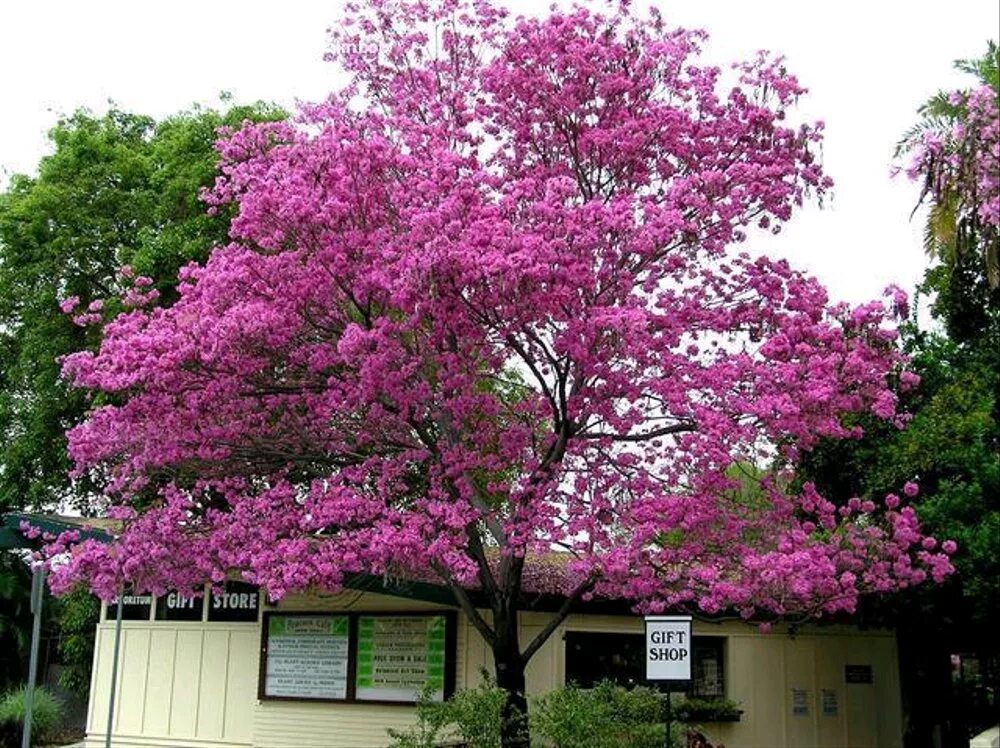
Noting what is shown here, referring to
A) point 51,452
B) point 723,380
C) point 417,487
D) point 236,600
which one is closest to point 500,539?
point 417,487

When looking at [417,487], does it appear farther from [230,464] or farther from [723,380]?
[723,380]

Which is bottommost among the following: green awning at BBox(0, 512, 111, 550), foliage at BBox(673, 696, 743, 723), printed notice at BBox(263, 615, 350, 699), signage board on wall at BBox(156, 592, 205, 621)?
foliage at BBox(673, 696, 743, 723)

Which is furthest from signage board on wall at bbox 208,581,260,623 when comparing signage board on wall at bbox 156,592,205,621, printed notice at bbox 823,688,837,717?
printed notice at bbox 823,688,837,717

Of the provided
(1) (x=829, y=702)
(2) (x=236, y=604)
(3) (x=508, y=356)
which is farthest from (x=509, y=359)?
(1) (x=829, y=702)

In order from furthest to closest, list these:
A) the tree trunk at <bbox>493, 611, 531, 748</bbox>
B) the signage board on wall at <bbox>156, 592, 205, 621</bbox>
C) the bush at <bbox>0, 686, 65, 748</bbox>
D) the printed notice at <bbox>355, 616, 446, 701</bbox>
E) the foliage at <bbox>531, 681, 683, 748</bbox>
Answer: the bush at <bbox>0, 686, 65, 748</bbox>
the signage board on wall at <bbox>156, 592, 205, 621</bbox>
the printed notice at <bbox>355, 616, 446, 701</bbox>
the tree trunk at <bbox>493, 611, 531, 748</bbox>
the foliage at <bbox>531, 681, 683, 748</bbox>

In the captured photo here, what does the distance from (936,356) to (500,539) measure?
688 centimetres

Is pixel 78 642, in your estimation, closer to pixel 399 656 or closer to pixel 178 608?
pixel 178 608

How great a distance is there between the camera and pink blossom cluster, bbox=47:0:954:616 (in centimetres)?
1137

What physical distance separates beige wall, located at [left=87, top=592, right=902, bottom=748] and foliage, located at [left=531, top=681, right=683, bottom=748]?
348cm

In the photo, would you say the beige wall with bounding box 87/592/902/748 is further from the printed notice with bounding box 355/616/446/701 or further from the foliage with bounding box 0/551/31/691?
the foliage with bounding box 0/551/31/691

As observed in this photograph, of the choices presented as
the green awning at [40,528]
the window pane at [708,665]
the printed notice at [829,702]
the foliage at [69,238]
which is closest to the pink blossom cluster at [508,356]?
the green awning at [40,528]

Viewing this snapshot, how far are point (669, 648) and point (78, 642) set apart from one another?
57.0 ft

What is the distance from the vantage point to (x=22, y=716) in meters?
21.2

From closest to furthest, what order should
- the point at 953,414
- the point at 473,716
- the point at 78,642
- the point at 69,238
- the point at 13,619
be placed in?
the point at 473,716
the point at 953,414
the point at 69,238
the point at 78,642
the point at 13,619
